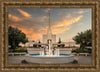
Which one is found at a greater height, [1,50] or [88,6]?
[88,6]

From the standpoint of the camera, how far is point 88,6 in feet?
20.1

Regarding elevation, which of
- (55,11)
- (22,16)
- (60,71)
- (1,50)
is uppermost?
(55,11)

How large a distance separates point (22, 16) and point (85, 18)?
571 cm

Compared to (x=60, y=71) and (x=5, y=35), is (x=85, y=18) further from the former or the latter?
(x=5, y=35)

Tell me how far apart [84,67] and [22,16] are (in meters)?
7.06

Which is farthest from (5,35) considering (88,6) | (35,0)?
(88,6)

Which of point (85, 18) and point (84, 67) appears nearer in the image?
point (84, 67)

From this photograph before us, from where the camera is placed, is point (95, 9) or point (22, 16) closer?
point (95, 9)

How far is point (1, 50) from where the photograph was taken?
5.92 meters

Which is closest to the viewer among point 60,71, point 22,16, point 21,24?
point 60,71

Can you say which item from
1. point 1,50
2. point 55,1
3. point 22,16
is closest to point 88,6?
point 55,1

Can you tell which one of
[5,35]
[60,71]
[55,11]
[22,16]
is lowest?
[60,71]

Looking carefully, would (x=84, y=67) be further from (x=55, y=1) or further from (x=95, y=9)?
(x=55, y=1)

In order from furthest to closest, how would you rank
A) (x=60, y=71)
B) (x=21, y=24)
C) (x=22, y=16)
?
(x=21, y=24) < (x=22, y=16) < (x=60, y=71)
